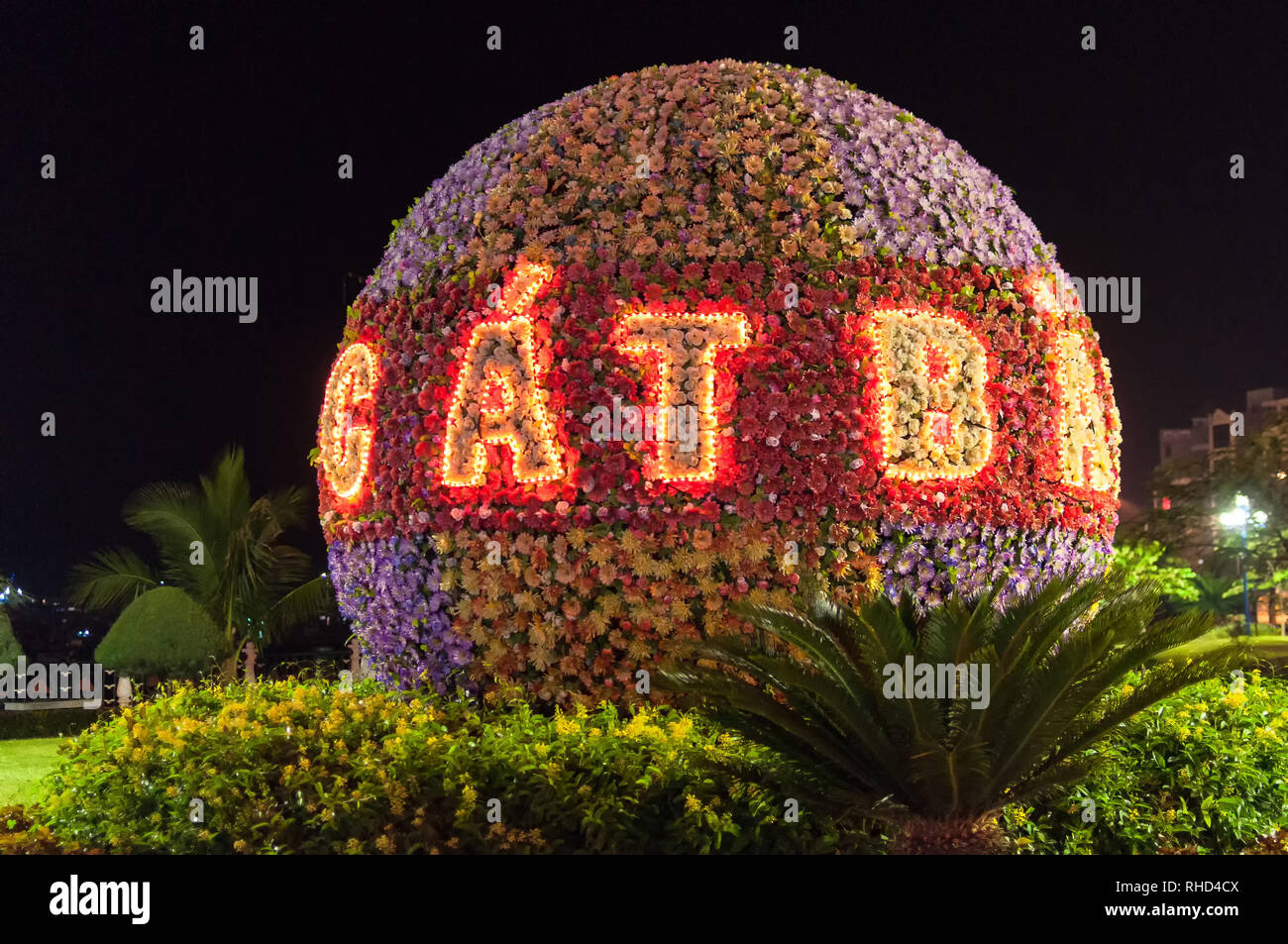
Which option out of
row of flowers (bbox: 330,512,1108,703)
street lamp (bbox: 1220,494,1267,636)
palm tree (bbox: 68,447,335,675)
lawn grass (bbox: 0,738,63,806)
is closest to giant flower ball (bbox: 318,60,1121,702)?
row of flowers (bbox: 330,512,1108,703)

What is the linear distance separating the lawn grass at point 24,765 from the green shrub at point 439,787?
10.5 ft

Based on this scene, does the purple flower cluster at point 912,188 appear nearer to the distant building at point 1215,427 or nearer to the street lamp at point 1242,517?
the street lamp at point 1242,517

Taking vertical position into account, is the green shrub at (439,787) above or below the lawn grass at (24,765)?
above

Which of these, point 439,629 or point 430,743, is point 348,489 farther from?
point 430,743

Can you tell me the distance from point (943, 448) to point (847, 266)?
1.30 meters

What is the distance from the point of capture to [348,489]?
9438 mm

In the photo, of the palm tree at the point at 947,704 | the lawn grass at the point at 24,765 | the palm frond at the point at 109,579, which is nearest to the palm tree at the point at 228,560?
the palm frond at the point at 109,579

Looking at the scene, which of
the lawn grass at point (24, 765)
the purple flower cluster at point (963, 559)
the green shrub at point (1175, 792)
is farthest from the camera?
the lawn grass at point (24, 765)

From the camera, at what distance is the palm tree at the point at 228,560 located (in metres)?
19.6

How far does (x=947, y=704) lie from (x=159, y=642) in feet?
44.3

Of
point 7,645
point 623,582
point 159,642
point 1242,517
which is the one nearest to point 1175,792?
point 623,582

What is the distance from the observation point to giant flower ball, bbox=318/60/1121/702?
8.00 meters

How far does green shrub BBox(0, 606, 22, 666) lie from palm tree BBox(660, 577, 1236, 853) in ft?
47.6

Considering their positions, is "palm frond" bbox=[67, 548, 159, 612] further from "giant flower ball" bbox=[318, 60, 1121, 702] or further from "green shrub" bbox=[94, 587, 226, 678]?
"giant flower ball" bbox=[318, 60, 1121, 702]
